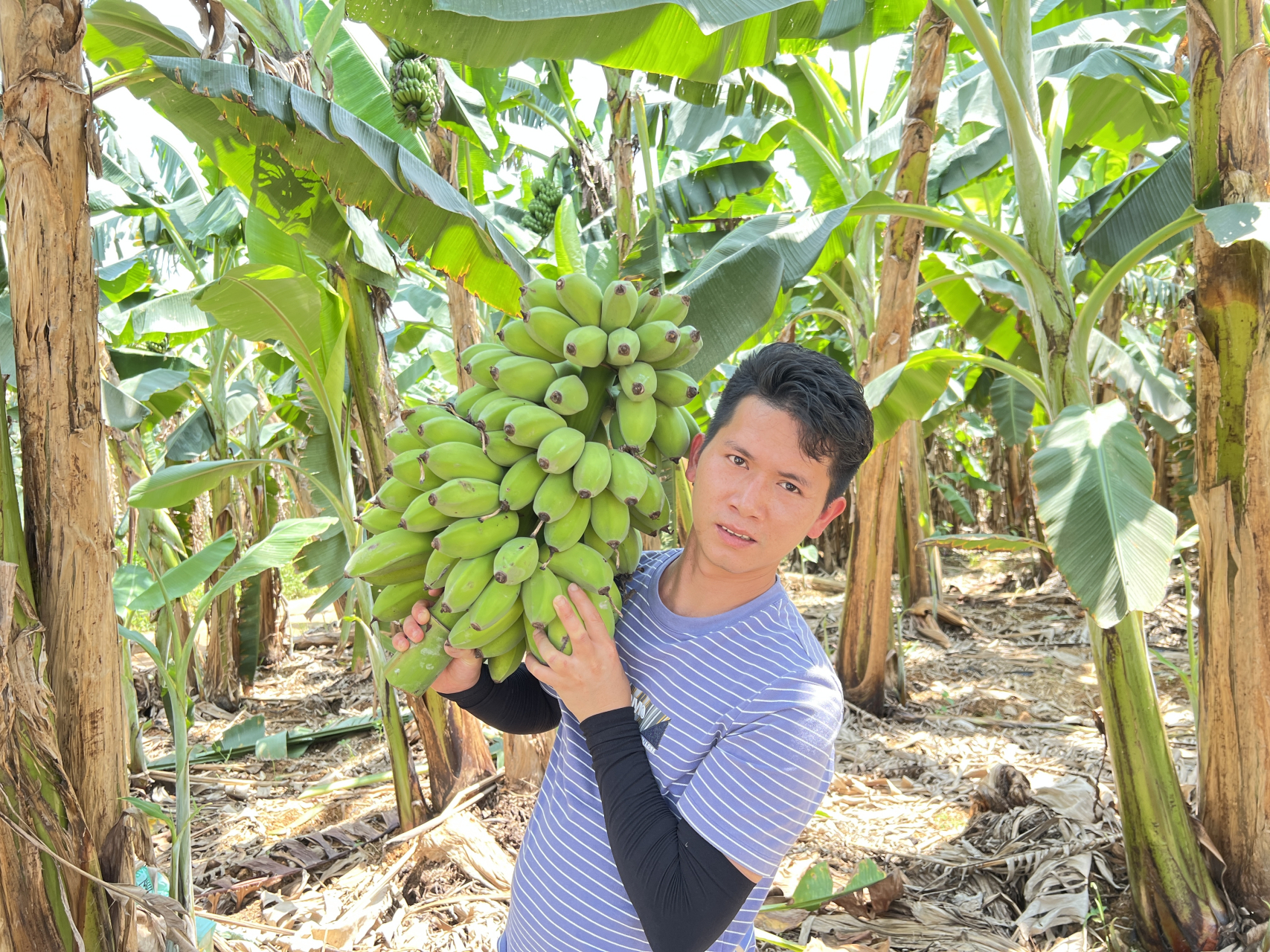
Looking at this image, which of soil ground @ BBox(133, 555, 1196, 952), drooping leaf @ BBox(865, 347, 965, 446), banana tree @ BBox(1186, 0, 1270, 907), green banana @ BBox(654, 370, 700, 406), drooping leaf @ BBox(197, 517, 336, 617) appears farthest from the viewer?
drooping leaf @ BBox(865, 347, 965, 446)

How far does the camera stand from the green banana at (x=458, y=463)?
1.15 metres

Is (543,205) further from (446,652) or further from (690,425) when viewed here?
(446,652)

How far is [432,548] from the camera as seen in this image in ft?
4.00

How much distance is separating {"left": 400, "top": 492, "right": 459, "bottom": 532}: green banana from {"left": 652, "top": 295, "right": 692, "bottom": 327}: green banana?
0.41 m

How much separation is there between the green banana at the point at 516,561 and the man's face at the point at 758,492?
27cm

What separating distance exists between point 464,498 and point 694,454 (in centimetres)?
42

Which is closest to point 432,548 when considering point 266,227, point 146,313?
point 266,227

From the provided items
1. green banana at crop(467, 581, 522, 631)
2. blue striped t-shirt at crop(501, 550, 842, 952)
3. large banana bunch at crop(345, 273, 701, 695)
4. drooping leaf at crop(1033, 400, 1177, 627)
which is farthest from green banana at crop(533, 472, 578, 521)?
drooping leaf at crop(1033, 400, 1177, 627)

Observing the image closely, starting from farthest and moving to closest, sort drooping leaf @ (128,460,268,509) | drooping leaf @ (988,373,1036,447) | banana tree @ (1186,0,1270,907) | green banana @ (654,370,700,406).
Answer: drooping leaf @ (988,373,1036,447) → drooping leaf @ (128,460,268,509) → banana tree @ (1186,0,1270,907) → green banana @ (654,370,700,406)

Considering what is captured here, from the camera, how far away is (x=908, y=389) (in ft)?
12.0

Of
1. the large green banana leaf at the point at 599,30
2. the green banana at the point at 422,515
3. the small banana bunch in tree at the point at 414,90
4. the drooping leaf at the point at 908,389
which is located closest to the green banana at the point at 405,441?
the green banana at the point at 422,515

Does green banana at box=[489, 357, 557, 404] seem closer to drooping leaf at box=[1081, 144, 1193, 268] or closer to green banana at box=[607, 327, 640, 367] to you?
green banana at box=[607, 327, 640, 367]

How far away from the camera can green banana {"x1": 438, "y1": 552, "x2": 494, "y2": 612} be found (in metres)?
1.10

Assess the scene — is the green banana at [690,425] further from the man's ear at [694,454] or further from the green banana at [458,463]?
the green banana at [458,463]
